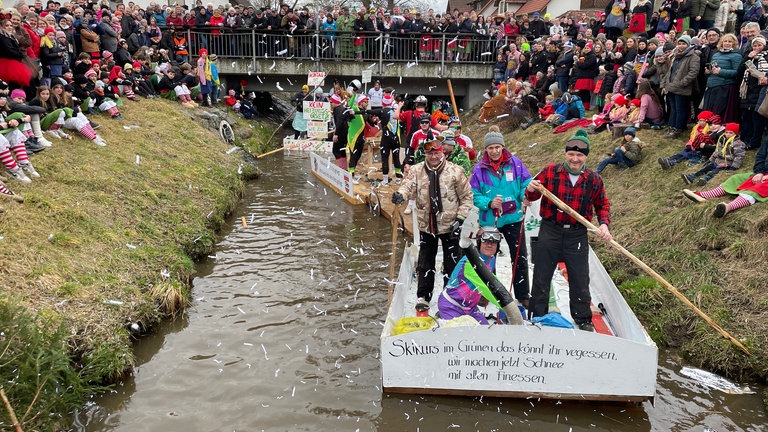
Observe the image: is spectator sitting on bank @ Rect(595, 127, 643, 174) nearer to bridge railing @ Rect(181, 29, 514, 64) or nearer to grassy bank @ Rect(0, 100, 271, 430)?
grassy bank @ Rect(0, 100, 271, 430)

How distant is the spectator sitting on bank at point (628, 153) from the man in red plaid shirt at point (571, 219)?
222 inches

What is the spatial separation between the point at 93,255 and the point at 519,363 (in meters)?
5.52

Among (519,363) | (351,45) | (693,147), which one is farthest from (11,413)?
(351,45)

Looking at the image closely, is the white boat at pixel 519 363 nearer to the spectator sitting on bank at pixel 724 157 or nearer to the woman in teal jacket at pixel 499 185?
the woman in teal jacket at pixel 499 185

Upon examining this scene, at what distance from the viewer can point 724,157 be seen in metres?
9.52

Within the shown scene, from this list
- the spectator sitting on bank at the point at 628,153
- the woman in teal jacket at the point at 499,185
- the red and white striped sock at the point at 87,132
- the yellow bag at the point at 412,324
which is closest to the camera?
the yellow bag at the point at 412,324

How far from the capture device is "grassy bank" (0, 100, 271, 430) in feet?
17.2

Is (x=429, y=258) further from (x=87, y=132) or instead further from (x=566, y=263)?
(x=87, y=132)

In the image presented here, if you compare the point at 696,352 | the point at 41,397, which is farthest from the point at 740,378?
the point at 41,397

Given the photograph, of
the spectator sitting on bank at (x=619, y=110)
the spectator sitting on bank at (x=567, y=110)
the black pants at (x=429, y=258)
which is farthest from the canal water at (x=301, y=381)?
the spectator sitting on bank at (x=567, y=110)

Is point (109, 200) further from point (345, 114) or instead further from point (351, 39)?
point (351, 39)

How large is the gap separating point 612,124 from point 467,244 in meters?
8.83

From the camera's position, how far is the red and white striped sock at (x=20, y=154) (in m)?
9.19

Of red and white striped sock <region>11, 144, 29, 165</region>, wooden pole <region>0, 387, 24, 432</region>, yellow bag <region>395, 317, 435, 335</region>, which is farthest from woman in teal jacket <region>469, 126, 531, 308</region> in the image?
red and white striped sock <region>11, 144, 29, 165</region>
